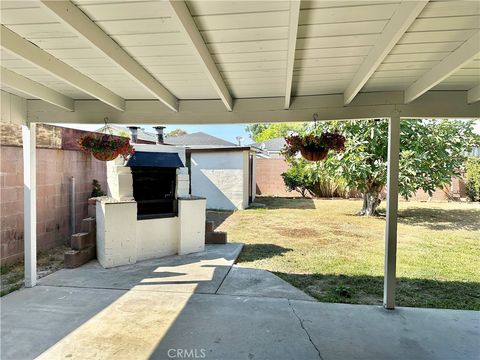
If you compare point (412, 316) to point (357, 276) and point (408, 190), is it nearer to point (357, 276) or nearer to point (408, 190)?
point (357, 276)

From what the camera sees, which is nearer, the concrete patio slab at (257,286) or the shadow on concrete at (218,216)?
the concrete patio slab at (257,286)

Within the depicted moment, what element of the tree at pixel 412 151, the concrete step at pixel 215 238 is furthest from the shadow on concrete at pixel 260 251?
the tree at pixel 412 151

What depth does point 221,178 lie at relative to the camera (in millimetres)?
11086

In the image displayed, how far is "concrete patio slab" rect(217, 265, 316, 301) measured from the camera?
372 centimetres

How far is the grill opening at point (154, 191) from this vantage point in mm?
5250

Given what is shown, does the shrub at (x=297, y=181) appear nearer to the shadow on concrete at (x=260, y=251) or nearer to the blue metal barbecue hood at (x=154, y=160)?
the shadow on concrete at (x=260, y=251)

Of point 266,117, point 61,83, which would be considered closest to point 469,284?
point 266,117

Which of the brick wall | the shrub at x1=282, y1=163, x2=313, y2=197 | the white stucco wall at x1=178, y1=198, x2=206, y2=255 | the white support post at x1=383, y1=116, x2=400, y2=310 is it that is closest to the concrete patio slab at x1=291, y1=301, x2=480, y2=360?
the white support post at x1=383, y1=116, x2=400, y2=310

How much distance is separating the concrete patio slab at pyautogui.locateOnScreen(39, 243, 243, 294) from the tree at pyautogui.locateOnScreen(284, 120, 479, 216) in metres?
4.85

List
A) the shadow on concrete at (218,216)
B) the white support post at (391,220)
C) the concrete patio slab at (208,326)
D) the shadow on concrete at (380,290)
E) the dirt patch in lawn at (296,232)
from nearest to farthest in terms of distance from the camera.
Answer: the concrete patio slab at (208,326), the white support post at (391,220), the shadow on concrete at (380,290), the dirt patch in lawn at (296,232), the shadow on concrete at (218,216)

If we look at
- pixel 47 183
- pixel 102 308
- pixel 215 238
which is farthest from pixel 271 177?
pixel 102 308

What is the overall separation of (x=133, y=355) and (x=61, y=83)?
2695mm

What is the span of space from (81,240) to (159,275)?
1.49 m

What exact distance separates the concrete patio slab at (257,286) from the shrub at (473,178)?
12607 mm
